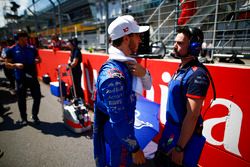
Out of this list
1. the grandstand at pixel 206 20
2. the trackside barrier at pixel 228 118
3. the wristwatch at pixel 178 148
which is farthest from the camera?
the grandstand at pixel 206 20

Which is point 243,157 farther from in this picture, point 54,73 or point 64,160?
point 54,73

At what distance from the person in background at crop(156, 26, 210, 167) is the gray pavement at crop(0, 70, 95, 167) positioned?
Answer: 167 cm

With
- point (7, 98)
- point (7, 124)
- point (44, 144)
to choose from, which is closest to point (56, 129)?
point (44, 144)

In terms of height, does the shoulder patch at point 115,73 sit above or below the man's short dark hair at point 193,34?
below

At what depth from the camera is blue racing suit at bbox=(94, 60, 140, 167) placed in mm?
1193

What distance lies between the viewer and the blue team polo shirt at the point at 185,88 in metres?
Result: 1.33

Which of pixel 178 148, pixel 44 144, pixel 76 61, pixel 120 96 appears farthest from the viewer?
pixel 76 61

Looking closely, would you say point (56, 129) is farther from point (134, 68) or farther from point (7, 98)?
point (7, 98)

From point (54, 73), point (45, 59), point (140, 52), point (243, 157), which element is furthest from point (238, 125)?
point (45, 59)

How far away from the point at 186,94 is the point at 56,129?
3.27 meters

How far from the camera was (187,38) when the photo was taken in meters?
1.54

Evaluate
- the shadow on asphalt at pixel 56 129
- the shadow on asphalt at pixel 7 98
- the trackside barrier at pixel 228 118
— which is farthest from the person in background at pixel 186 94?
the shadow on asphalt at pixel 7 98

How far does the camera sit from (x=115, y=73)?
3.97 feet

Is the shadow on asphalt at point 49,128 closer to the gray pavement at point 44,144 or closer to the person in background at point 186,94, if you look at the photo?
the gray pavement at point 44,144
